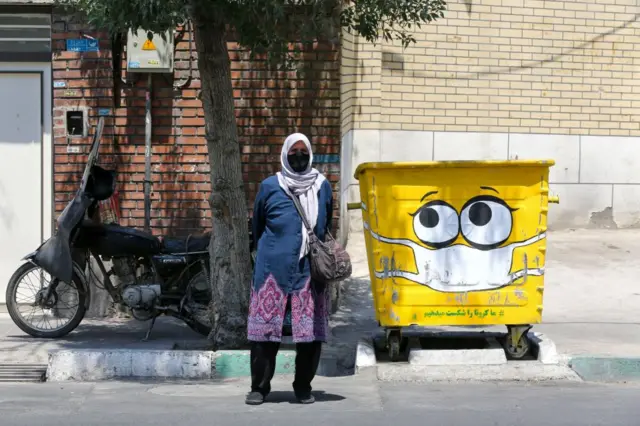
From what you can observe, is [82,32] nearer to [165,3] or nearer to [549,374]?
[165,3]

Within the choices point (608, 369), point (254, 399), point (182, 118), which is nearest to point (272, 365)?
point (254, 399)

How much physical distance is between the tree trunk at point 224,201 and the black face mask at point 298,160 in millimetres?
1383

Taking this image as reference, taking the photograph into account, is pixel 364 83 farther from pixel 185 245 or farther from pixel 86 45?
pixel 185 245

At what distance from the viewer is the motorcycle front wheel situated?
26.3ft

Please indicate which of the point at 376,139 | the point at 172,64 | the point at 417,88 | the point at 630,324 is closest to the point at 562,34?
the point at 417,88

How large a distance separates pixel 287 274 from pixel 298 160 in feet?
2.41

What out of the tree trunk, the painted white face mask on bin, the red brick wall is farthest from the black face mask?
the red brick wall

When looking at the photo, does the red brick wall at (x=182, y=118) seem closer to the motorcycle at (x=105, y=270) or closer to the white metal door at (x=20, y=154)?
the white metal door at (x=20, y=154)

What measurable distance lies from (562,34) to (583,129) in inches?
45.5

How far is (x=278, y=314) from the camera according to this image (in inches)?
234

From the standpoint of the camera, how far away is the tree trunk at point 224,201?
7.14 metres

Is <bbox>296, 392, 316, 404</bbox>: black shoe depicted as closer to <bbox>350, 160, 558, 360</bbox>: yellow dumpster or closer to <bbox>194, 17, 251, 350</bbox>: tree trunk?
<bbox>350, 160, 558, 360</bbox>: yellow dumpster

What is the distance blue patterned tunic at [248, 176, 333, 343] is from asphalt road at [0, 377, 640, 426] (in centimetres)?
51

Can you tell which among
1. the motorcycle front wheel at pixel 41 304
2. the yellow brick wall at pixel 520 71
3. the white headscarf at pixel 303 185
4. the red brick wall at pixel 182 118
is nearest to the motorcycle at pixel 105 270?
the motorcycle front wheel at pixel 41 304
